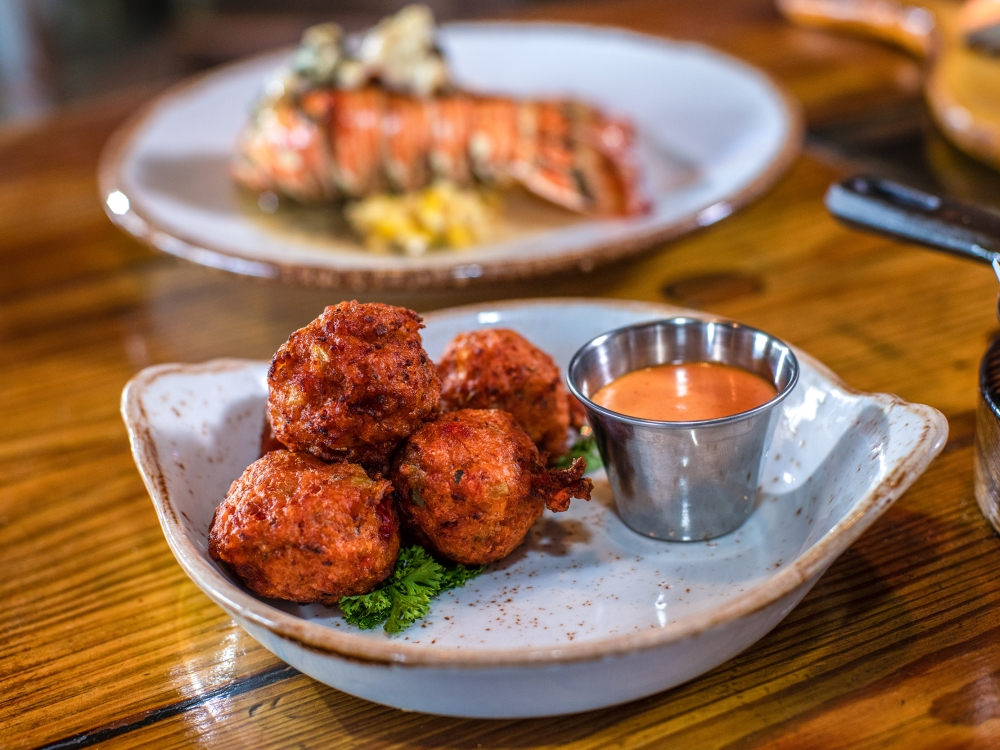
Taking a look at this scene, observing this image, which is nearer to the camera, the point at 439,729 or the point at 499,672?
the point at 499,672

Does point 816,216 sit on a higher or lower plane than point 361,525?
lower

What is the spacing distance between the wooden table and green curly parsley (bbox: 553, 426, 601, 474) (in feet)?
1.88

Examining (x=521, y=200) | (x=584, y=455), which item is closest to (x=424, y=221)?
(x=521, y=200)

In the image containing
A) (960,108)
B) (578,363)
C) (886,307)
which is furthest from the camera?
(960,108)

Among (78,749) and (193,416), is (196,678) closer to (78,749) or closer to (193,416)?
(78,749)

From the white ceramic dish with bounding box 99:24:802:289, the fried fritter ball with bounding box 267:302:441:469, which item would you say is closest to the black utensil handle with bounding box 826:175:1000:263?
the white ceramic dish with bounding box 99:24:802:289

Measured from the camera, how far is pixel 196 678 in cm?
172

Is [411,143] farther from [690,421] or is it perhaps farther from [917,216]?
[690,421]

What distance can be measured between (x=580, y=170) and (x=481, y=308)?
1.67 m

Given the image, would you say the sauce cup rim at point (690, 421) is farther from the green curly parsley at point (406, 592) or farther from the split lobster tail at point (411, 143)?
the split lobster tail at point (411, 143)

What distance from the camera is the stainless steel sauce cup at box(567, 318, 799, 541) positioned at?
5.77 feet

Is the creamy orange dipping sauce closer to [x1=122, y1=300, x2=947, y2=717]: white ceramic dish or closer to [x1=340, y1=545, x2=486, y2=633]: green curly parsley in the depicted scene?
[x1=122, y1=300, x2=947, y2=717]: white ceramic dish

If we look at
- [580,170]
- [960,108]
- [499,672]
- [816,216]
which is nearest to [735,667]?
[499,672]

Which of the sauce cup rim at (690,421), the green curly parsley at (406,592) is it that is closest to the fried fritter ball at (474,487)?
the green curly parsley at (406,592)
